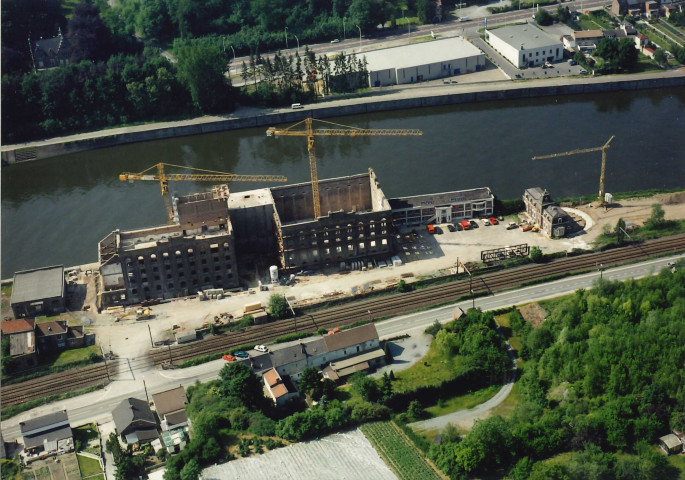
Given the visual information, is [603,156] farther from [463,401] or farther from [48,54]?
[48,54]

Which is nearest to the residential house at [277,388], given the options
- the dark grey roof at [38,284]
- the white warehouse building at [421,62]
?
the dark grey roof at [38,284]

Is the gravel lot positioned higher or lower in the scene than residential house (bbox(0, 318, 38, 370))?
lower

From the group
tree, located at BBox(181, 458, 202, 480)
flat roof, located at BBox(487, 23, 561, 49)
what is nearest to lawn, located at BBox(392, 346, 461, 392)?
tree, located at BBox(181, 458, 202, 480)

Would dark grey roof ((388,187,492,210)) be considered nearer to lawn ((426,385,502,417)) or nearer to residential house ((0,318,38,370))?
lawn ((426,385,502,417))

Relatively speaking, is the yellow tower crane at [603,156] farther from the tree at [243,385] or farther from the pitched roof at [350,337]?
the tree at [243,385]

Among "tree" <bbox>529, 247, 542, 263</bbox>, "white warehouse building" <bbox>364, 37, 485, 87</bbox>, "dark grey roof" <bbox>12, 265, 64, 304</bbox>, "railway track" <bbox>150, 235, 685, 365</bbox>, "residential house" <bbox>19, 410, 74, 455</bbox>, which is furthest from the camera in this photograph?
"white warehouse building" <bbox>364, 37, 485, 87</bbox>

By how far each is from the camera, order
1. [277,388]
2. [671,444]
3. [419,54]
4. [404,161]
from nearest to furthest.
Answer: [671,444] → [277,388] → [404,161] → [419,54]

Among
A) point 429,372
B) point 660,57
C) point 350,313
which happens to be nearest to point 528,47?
point 660,57
